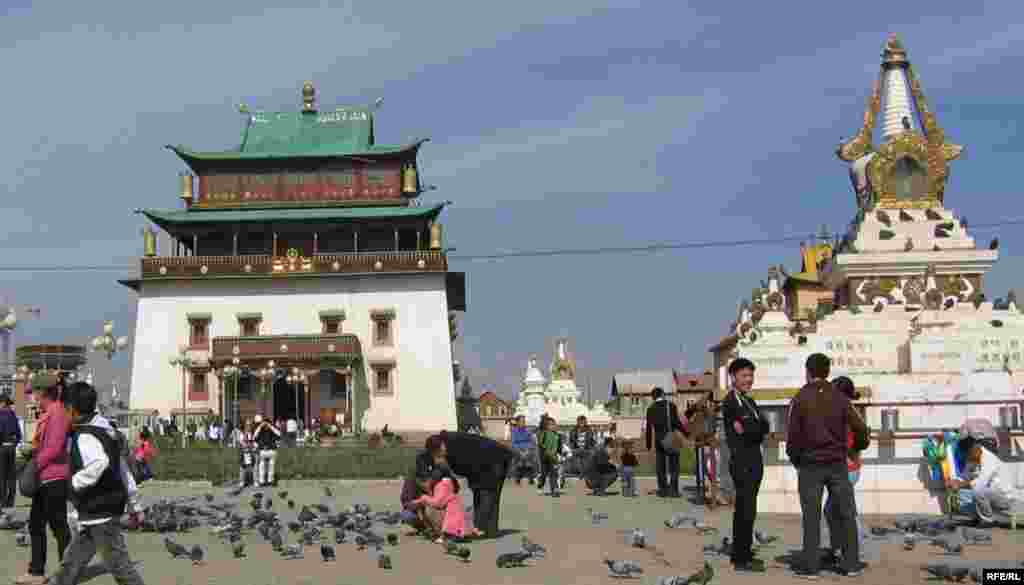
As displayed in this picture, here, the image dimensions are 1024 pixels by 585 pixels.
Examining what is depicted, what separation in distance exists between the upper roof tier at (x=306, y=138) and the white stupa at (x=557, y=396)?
1180cm

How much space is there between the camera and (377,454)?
32125 mm

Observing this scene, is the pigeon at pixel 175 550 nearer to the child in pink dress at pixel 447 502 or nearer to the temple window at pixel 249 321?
the child in pink dress at pixel 447 502

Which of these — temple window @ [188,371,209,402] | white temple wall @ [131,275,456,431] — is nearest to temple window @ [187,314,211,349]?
white temple wall @ [131,275,456,431]

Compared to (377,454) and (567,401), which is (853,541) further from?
(567,401)

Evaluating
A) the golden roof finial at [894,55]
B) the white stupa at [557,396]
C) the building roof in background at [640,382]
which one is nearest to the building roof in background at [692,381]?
the building roof in background at [640,382]

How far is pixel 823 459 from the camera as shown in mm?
9500

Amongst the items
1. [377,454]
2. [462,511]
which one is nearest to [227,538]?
[462,511]

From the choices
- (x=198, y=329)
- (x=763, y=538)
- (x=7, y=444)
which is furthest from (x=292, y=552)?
(x=198, y=329)

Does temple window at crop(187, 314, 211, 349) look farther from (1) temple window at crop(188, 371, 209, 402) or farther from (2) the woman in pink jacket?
(2) the woman in pink jacket

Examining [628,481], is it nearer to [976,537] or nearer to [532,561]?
[976,537]

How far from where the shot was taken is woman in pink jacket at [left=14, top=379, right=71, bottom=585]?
936cm

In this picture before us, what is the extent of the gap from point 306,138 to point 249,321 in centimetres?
968

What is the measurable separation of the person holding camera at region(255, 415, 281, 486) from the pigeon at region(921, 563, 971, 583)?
51.0 feet

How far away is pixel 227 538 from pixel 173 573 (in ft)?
8.64
